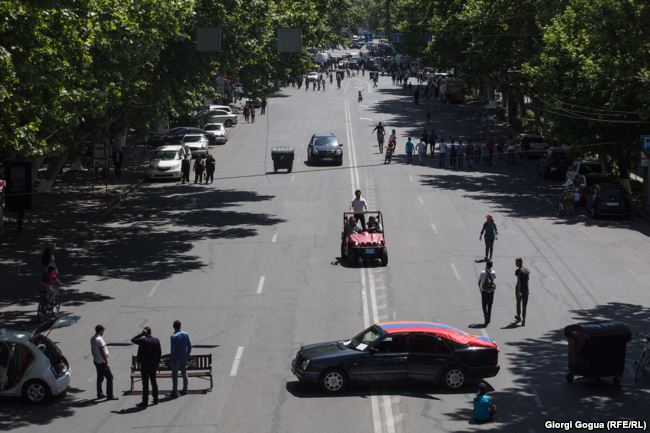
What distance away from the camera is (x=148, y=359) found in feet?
62.2

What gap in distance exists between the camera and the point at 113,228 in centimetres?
3966

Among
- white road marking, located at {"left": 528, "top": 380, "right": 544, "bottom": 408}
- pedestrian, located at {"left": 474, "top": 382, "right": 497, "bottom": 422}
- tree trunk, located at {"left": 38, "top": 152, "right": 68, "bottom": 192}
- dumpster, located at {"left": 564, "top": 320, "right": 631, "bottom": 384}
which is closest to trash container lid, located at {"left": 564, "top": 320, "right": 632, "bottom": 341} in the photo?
dumpster, located at {"left": 564, "top": 320, "right": 631, "bottom": 384}

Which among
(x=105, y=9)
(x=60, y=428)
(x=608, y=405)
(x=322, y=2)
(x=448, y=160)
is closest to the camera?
(x=60, y=428)

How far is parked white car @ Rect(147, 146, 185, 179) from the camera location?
5259cm

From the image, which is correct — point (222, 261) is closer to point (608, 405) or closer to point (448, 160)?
point (608, 405)

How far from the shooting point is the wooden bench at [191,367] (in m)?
19.9

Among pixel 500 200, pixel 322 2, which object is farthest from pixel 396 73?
pixel 500 200

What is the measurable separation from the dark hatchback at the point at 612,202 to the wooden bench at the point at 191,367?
25175 mm

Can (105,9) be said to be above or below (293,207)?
above

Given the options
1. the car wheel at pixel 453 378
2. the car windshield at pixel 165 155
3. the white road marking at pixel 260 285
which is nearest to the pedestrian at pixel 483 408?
the car wheel at pixel 453 378

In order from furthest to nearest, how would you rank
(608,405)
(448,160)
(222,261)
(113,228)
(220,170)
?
(448,160), (220,170), (113,228), (222,261), (608,405)

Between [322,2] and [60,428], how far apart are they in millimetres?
58245

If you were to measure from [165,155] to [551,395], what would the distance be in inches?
1453

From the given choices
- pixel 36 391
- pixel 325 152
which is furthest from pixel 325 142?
pixel 36 391
